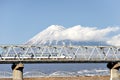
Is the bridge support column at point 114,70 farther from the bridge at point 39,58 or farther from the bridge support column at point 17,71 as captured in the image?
the bridge support column at point 17,71

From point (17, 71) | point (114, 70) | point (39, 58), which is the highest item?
point (39, 58)

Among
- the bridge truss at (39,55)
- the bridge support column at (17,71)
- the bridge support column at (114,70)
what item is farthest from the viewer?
the bridge support column at (114,70)

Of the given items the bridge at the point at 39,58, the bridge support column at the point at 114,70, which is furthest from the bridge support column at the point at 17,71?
the bridge support column at the point at 114,70

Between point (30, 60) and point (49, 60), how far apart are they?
5.26 metres

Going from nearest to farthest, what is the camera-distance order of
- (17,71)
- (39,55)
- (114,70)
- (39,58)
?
(17,71) → (39,58) → (114,70) → (39,55)

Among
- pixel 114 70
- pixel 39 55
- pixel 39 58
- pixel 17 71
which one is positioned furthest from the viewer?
pixel 39 55

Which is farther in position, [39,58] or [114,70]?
[114,70]

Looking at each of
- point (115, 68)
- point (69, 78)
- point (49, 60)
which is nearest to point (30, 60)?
point (49, 60)

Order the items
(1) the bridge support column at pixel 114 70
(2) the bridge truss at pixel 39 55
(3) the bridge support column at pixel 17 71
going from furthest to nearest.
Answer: (1) the bridge support column at pixel 114 70
(2) the bridge truss at pixel 39 55
(3) the bridge support column at pixel 17 71

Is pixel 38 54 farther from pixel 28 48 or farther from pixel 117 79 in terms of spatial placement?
pixel 117 79

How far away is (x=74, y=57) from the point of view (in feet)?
416

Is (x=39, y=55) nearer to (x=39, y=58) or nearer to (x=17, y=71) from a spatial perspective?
(x=39, y=58)

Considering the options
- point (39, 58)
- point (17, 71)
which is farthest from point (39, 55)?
point (17, 71)

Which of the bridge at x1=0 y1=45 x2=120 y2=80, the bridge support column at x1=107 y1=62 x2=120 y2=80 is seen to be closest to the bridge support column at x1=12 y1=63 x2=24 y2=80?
the bridge at x1=0 y1=45 x2=120 y2=80
